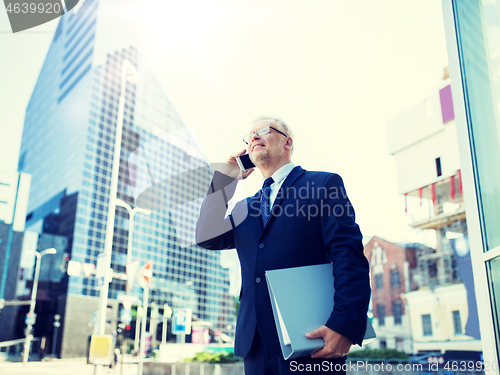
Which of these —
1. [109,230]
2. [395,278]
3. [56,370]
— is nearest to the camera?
[109,230]

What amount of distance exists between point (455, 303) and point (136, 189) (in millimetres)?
32310

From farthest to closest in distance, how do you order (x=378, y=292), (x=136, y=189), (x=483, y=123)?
(x=378, y=292) < (x=483, y=123) < (x=136, y=189)

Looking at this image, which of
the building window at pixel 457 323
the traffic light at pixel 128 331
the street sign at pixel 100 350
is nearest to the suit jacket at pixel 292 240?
the street sign at pixel 100 350

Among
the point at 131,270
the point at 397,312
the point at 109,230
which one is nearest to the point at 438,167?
the point at 397,312

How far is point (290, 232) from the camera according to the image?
5.39ft

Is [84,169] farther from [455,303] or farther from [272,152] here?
[272,152]

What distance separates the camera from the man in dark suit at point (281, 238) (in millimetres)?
1383

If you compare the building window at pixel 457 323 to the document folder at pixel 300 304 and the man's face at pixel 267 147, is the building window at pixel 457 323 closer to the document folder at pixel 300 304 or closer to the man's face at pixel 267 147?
the man's face at pixel 267 147

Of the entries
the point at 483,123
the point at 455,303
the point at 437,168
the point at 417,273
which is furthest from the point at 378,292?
the point at 483,123

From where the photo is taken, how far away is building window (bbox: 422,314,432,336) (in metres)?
30.7

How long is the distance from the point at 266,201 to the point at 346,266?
0.55 m

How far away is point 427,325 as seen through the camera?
31.0 meters

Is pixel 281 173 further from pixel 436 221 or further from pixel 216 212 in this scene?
pixel 436 221

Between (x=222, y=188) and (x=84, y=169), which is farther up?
(x=84, y=169)
